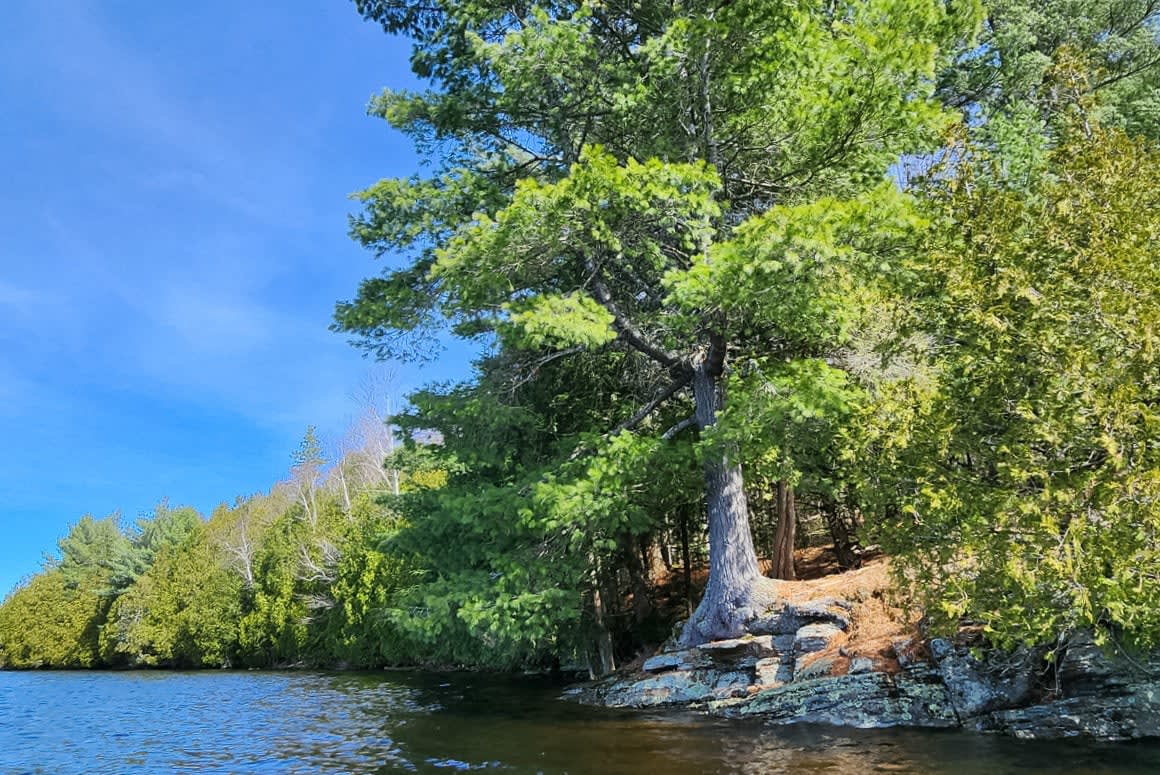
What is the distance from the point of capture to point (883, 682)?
9.59 m

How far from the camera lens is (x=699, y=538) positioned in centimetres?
2259

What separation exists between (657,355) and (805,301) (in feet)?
13.2

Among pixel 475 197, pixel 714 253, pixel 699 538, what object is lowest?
pixel 699 538

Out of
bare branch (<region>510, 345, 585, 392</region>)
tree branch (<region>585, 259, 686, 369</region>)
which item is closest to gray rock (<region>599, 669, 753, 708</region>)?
tree branch (<region>585, 259, 686, 369</region>)

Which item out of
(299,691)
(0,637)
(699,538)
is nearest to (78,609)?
(0,637)

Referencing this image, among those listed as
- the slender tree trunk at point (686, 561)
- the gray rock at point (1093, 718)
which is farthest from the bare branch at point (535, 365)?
the gray rock at point (1093, 718)

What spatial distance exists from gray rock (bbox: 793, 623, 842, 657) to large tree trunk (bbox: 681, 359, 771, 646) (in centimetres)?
105

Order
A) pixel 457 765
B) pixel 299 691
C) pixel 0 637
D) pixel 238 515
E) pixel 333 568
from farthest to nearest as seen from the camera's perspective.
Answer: pixel 0 637 → pixel 238 515 → pixel 333 568 → pixel 299 691 → pixel 457 765

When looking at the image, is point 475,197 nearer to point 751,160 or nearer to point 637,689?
point 751,160

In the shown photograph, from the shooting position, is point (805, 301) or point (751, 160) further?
point (751, 160)

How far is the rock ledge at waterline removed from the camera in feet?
25.6

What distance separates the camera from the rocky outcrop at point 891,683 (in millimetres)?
7805

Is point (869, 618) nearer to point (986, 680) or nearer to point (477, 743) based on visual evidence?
point (986, 680)

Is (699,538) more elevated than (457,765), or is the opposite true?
(699,538)
